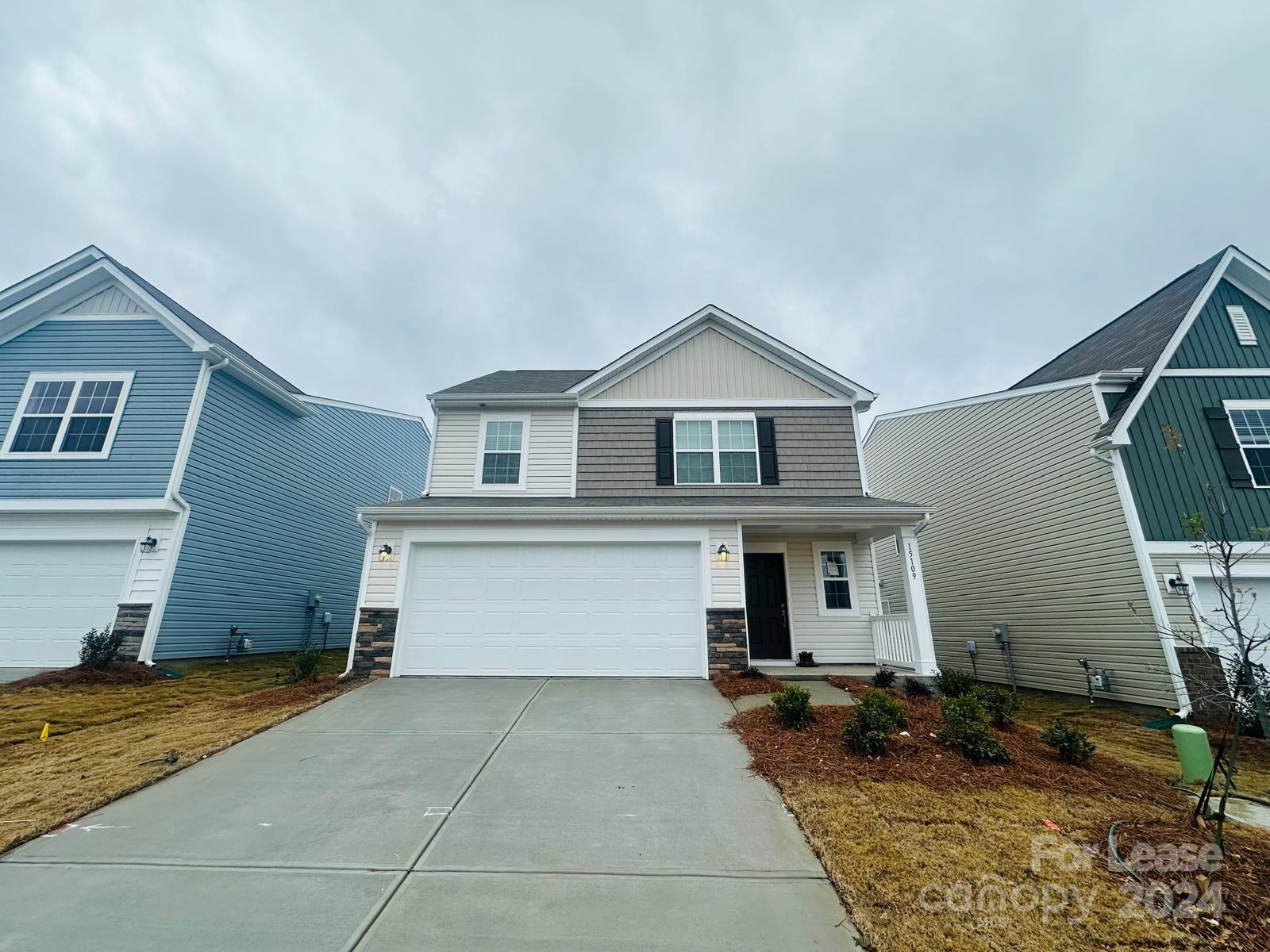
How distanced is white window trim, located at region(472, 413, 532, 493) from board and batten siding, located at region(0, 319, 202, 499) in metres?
5.78

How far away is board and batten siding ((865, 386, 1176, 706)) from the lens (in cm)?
864

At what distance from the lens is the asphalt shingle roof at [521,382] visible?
36.4 ft

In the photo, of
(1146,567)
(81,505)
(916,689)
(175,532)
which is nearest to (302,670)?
(175,532)

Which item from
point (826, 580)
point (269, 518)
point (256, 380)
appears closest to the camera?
point (826, 580)

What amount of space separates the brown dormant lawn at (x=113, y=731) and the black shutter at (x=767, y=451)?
8.36 m

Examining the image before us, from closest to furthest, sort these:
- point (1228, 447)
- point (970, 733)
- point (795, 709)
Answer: point (970, 733) → point (795, 709) → point (1228, 447)

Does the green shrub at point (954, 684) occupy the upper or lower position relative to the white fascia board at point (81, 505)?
lower

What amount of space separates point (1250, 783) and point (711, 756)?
219 inches

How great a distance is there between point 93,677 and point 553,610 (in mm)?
7405

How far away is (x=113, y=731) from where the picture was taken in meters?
5.77

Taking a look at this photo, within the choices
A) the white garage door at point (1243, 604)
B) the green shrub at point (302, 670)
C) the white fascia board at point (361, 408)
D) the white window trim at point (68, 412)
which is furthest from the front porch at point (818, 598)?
the white window trim at point (68, 412)

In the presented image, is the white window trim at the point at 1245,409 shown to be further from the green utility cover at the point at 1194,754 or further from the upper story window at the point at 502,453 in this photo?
the upper story window at the point at 502,453

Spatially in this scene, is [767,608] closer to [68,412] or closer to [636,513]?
[636,513]

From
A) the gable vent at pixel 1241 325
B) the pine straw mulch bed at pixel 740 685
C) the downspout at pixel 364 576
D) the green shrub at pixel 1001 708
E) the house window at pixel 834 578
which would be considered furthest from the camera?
the house window at pixel 834 578
